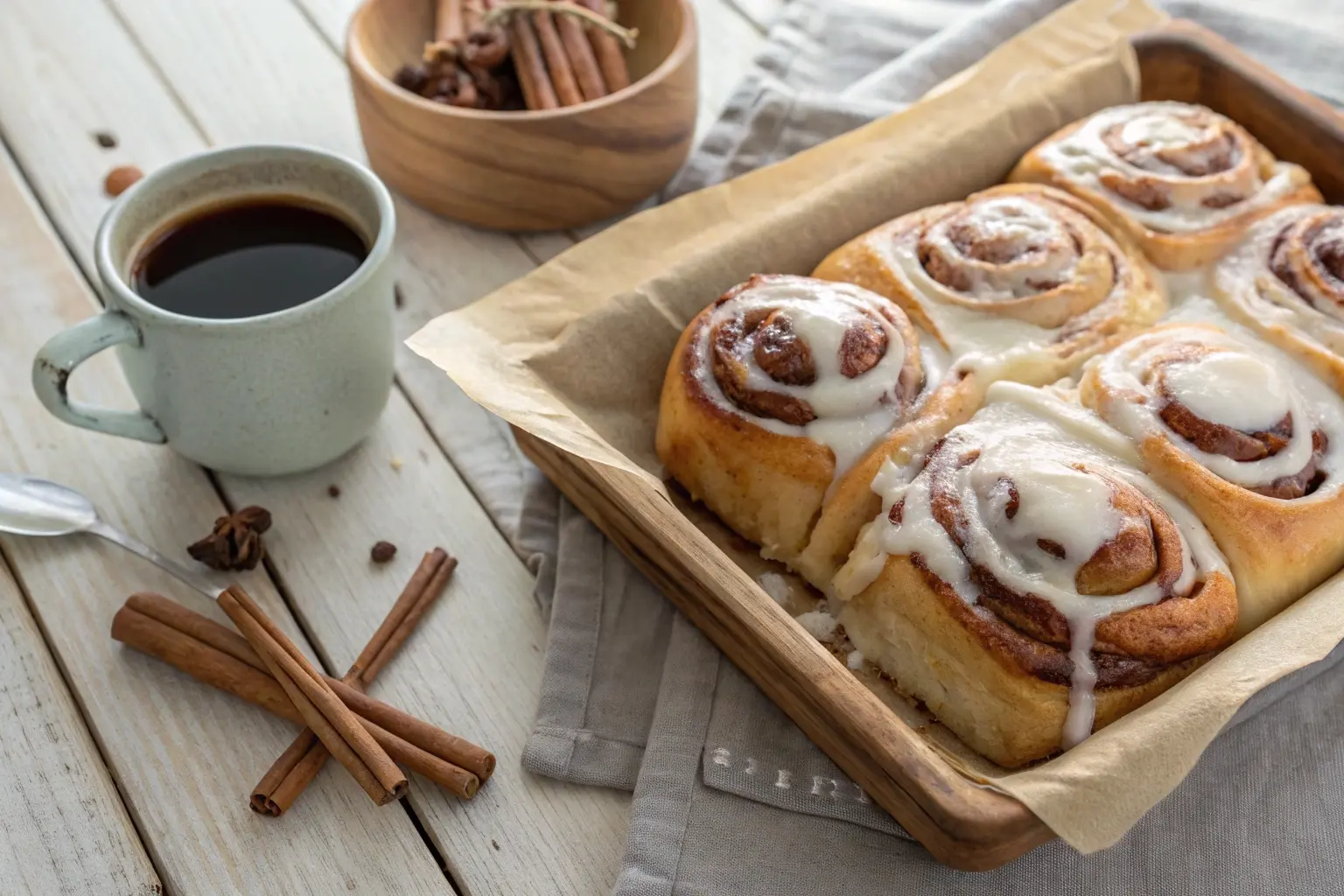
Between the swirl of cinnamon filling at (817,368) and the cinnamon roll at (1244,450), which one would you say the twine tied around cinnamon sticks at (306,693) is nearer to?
the swirl of cinnamon filling at (817,368)

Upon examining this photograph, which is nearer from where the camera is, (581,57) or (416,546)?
(416,546)

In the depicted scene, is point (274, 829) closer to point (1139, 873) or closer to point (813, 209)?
point (1139, 873)

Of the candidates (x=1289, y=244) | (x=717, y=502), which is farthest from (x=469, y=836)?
(x=1289, y=244)

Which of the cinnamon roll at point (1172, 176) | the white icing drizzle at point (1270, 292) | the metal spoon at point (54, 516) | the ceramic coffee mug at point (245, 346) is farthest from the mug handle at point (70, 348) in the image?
the white icing drizzle at point (1270, 292)

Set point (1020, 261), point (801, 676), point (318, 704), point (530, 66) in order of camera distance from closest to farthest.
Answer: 1. point (801, 676)
2. point (318, 704)
3. point (1020, 261)
4. point (530, 66)

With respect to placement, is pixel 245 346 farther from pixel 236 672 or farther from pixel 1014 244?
pixel 1014 244

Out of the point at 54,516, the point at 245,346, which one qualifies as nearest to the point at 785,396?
the point at 245,346

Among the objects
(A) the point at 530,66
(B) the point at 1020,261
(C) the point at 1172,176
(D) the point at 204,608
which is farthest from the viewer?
(A) the point at 530,66
